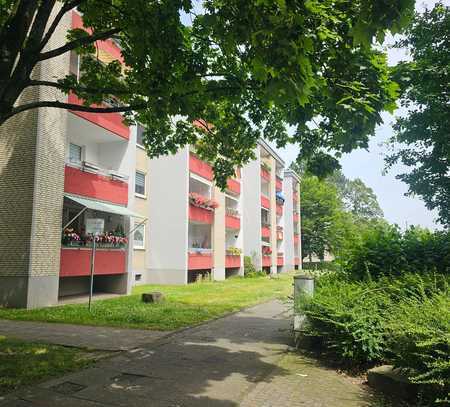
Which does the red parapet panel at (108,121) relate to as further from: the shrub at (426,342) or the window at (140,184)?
the shrub at (426,342)

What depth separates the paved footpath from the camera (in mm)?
5609

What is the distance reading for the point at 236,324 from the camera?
12062 millimetres

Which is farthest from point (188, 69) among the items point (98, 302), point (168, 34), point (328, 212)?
point (328, 212)

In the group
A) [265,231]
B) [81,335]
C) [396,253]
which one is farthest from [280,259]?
[396,253]

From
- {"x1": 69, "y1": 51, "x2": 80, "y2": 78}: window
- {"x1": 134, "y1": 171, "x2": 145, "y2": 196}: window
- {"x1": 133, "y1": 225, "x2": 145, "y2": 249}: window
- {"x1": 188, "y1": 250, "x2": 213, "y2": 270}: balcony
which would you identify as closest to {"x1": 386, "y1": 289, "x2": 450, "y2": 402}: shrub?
{"x1": 69, "y1": 51, "x2": 80, "y2": 78}: window

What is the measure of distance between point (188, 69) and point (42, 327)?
24.5ft

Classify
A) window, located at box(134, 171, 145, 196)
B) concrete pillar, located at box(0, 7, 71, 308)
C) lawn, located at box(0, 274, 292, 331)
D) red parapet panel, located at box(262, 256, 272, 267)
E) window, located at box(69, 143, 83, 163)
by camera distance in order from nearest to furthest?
1. lawn, located at box(0, 274, 292, 331)
2. concrete pillar, located at box(0, 7, 71, 308)
3. window, located at box(69, 143, 83, 163)
4. window, located at box(134, 171, 145, 196)
5. red parapet panel, located at box(262, 256, 272, 267)

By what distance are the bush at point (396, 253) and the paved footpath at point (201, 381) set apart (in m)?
2.39

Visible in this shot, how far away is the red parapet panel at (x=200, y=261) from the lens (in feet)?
90.4

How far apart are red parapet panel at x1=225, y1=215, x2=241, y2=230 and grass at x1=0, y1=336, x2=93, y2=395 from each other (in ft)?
85.6

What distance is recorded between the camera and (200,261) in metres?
29.1

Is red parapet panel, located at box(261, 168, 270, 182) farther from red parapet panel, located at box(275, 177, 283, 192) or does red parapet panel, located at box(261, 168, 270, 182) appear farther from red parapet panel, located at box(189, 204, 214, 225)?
red parapet panel, located at box(189, 204, 214, 225)

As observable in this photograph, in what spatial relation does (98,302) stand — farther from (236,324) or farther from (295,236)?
(295,236)

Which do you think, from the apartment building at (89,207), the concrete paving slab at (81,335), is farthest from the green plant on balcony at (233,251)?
the concrete paving slab at (81,335)
